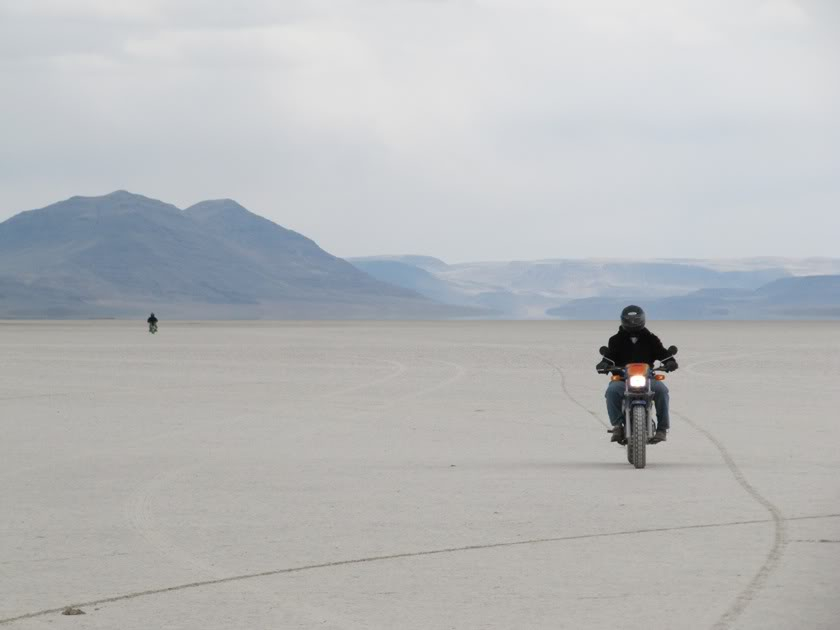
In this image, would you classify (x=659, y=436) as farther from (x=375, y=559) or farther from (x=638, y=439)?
(x=375, y=559)

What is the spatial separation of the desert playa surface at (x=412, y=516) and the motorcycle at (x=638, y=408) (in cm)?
28

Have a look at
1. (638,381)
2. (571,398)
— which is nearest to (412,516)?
(638,381)

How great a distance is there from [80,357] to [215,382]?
15.3 metres

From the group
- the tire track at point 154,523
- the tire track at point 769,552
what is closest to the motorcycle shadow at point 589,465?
the tire track at point 769,552

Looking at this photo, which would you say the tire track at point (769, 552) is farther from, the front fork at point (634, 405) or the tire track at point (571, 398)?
the tire track at point (571, 398)

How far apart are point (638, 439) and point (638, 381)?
23.3 inches

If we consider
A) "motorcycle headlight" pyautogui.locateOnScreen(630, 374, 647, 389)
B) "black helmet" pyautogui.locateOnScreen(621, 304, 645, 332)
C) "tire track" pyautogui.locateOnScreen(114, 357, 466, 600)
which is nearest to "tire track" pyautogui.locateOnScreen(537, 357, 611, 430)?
"black helmet" pyautogui.locateOnScreen(621, 304, 645, 332)

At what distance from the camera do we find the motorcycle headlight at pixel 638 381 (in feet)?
45.2

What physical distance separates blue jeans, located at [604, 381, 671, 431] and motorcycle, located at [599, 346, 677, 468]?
8cm

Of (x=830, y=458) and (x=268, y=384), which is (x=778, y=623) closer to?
(x=830, y=458)

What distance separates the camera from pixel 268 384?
28188 mm

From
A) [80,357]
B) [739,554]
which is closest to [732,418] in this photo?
[739,554]

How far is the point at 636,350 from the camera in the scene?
14242 mm

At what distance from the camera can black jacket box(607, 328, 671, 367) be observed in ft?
46.6
